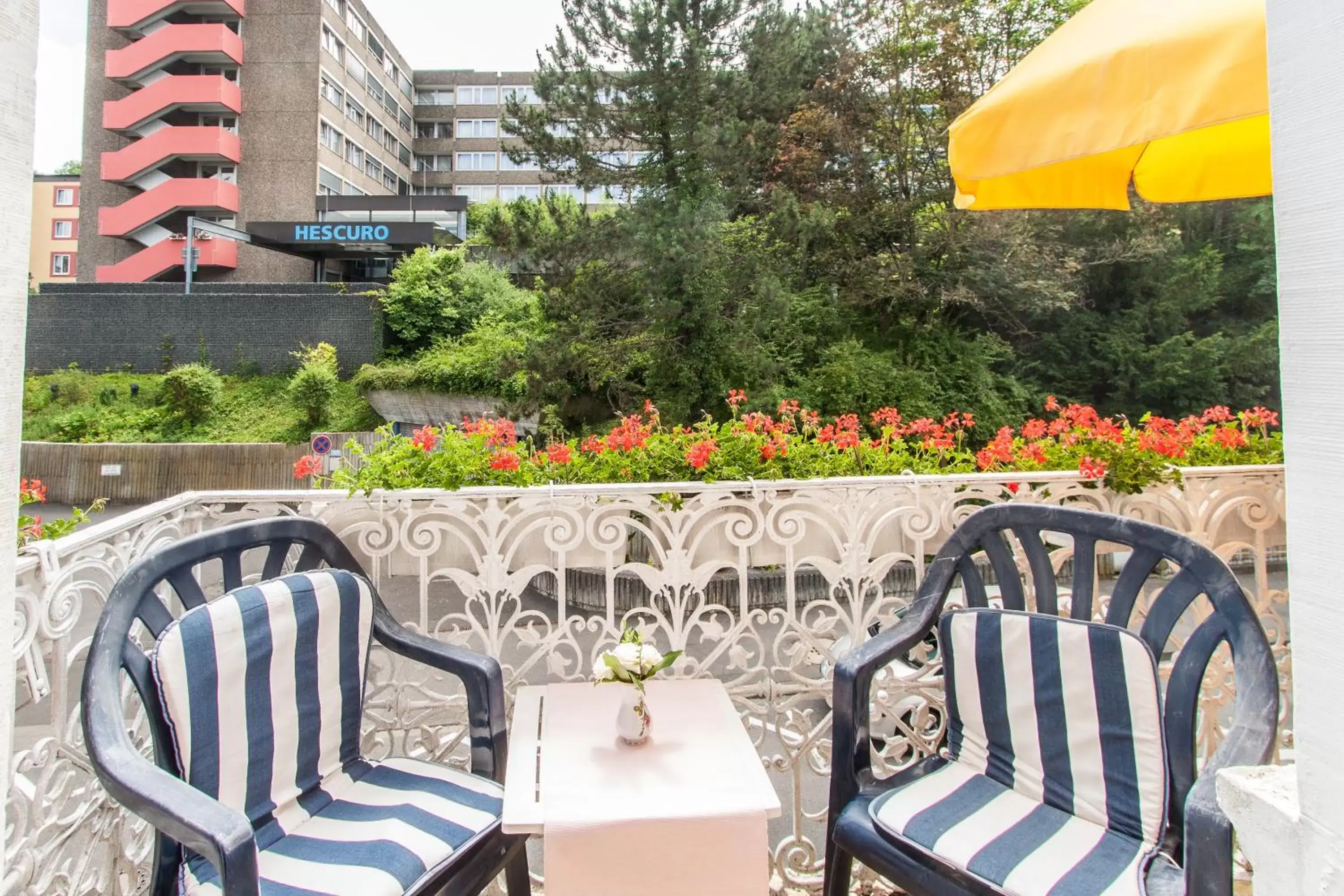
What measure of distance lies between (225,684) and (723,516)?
1.20 metres

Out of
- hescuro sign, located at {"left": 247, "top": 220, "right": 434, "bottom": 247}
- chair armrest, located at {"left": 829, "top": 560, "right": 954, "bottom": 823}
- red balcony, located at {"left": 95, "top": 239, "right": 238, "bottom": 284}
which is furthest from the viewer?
red balcony, located at {"left": 95, "top": 239, "right": 238, "bottom": 284}

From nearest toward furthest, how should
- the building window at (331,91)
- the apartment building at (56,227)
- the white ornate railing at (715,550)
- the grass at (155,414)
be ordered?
the white ornate railing at (715,550), the grass at (155,414), the building window at (331,91), the apartment building at (56,227)

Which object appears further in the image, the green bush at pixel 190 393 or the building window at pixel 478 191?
the building window at pixel 478 191

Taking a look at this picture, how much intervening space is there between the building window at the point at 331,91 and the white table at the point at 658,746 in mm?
28380

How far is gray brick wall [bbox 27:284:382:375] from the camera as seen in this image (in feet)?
63.2

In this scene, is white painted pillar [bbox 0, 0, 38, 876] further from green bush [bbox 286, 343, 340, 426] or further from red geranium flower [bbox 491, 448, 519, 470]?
green bush [bbox 286, 343, 340, 426]

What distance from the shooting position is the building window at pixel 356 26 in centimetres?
2734

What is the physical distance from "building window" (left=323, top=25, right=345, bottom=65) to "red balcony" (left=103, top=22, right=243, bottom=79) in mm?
2887

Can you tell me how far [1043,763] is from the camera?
1.53 meters

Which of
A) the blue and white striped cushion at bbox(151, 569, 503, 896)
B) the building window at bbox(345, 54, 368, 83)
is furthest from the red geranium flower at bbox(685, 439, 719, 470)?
the building window at bbox(345, 54, 368, 83)

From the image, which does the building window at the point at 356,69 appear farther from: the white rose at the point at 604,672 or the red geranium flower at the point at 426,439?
the white rose at the point at 604,672

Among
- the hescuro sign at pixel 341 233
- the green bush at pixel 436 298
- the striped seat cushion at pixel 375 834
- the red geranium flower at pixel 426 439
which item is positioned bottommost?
the striped seat cushion at pixel 375 834

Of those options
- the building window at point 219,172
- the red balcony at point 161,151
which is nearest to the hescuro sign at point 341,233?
the building window at point 219,172

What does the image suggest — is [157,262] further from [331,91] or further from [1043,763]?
[1043,763]
